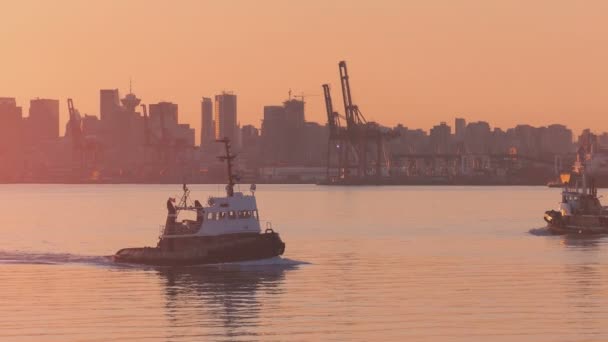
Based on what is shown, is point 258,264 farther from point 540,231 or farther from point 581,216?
point 540,231

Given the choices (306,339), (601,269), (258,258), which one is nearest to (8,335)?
(306,339)

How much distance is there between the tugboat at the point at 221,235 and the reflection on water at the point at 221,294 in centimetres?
96

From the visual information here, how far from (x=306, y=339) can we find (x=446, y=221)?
452ft

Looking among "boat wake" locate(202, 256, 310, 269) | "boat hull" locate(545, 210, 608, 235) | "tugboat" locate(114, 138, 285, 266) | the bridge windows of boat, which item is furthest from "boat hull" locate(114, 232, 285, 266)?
"boat hull" locate(545, 210, 608, 235)

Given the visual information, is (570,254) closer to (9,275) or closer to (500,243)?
(500,243)

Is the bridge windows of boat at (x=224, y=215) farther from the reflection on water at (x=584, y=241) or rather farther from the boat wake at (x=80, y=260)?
the reflection on water at (x=584, y=241)

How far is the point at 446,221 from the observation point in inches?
7721

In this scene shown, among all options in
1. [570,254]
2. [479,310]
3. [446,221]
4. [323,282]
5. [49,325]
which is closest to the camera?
[49,325]

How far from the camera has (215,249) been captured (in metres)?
94.6

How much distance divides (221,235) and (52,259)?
21.3m

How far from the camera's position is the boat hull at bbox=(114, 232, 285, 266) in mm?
94562

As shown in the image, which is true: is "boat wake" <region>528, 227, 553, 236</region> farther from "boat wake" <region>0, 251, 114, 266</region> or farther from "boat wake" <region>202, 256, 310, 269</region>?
"boat wake" <region>202, 256, 310, 269</region>

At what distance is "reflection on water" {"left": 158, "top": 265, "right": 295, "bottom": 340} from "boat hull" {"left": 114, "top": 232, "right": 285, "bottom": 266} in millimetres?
741

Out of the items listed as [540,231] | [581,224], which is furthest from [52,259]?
[540,231]
